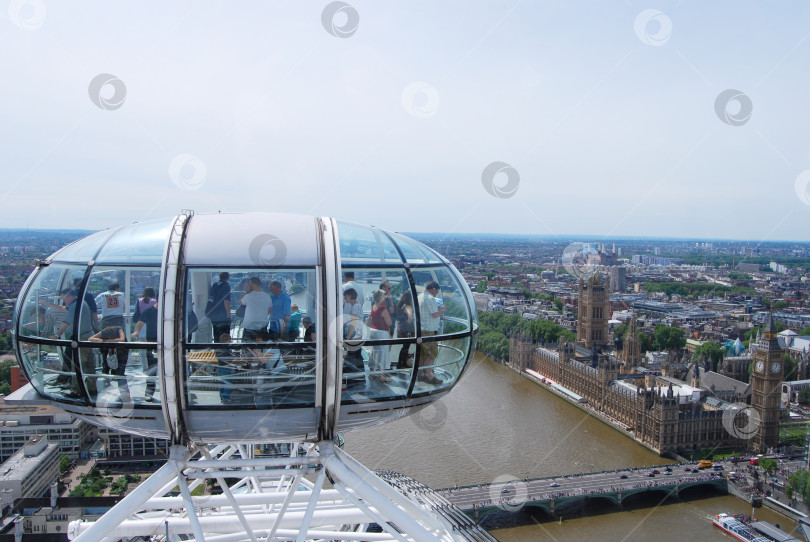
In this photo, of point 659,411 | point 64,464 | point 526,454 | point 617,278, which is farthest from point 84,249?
point 617,278

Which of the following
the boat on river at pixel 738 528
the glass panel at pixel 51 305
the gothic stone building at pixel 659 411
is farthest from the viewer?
the gothic stone building at pixel 659 411

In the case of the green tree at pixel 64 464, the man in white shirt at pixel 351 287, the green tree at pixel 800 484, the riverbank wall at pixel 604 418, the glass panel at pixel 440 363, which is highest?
the man in white shirt at pixel 351 287

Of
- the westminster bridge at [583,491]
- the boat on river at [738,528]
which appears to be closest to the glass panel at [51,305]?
the westminster bridge at [583,491]

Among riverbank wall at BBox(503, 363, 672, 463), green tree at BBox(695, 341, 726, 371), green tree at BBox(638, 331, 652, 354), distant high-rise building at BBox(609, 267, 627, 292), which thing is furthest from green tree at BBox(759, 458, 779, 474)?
distant high-rise building at BBox(609, 267, 627, 292)

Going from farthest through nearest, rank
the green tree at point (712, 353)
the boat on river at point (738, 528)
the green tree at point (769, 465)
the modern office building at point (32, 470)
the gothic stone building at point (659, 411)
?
the green tree at point (712, 353)
the gothic stone building at point (659, 411)
the green tree at point (769, 465)
the modern office building at point (32, 470)
the boat on river at point (738, 528)

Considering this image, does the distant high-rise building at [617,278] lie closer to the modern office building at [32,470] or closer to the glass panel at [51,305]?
the modern office building at [32,470]

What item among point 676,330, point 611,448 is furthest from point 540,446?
point 676,330

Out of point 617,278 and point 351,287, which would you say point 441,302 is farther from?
point 617,278
